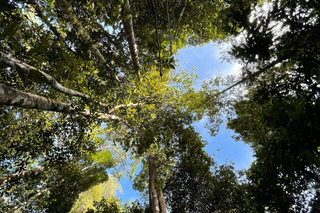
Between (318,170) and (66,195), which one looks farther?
(66,195)

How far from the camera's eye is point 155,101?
910 centimetres

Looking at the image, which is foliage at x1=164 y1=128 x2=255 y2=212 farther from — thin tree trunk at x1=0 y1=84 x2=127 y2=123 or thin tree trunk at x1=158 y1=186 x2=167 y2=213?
thin tree trunk at x1=0 y1=84 x2=127 y2=123

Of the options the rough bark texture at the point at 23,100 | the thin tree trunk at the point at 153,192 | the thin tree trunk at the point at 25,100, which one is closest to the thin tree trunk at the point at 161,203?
the thin tree trunk at the point at 153,192

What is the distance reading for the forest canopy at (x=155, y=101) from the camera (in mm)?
2395

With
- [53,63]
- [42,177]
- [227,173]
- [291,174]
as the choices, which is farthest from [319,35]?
[42,177]

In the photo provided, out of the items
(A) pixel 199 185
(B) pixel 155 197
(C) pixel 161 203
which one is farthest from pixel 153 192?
(A) pixel 199 185

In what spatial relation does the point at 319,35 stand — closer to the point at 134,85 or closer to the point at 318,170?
the point at 318,170

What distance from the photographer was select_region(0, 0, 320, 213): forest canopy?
2395 mm

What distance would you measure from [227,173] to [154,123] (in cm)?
419

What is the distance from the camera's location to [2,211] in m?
5.86

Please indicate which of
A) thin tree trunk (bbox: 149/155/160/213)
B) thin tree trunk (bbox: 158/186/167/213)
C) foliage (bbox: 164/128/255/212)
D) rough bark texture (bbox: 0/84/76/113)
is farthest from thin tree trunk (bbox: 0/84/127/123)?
foliage (bbox: 164/128/255/212)

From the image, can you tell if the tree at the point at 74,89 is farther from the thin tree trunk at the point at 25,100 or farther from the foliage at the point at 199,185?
the foliage at the point at 199,185

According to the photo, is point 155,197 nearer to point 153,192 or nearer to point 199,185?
point 153,192

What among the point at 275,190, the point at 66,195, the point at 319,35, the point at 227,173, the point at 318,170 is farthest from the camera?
the point at 66,195
